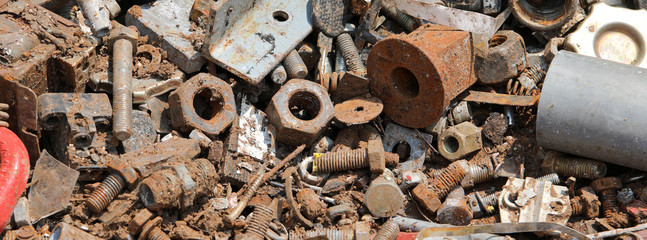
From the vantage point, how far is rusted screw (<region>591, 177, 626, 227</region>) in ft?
15.9

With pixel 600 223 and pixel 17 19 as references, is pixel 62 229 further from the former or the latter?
pixel 600 223

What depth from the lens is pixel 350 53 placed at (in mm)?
5797

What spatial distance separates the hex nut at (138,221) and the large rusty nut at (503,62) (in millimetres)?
3046

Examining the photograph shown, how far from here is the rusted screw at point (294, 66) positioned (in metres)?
5.59

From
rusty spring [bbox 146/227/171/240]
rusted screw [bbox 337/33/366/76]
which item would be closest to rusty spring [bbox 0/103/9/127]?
rusty spring [bbox 146/227/171/240]

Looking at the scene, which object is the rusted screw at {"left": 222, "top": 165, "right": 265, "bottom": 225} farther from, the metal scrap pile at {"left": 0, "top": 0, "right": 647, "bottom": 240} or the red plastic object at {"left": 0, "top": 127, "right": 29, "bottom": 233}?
the red plastic object at {"left": 0, "top": 127, "right": 29, "bottom": 233}

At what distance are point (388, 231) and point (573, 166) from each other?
5.55 feet

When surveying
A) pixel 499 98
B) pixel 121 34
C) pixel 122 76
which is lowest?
pixel 499 98

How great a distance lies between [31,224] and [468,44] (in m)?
3.67

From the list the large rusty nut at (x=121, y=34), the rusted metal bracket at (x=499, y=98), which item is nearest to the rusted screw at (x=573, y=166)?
the rusted metal bracket at (x=499, y=98)

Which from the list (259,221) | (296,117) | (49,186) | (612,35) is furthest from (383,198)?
(612,35)

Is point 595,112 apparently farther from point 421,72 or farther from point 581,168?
point 421,72

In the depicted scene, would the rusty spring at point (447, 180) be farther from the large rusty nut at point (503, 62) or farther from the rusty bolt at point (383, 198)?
the large rusty nut at point (503, 62)

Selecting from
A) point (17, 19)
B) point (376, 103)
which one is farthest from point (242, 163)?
point (17, 19)
